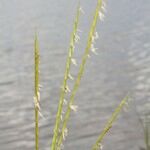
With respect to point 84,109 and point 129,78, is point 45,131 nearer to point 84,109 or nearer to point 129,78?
point 84,109

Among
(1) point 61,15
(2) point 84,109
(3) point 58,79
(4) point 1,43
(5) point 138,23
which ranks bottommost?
(1) point 61,15

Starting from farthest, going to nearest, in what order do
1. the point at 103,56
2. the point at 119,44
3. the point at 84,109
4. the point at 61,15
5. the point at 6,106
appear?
the point at 61,15 < the point at 119,44 < the point at 103,56 < the point at 6,106 < the point at 84,109

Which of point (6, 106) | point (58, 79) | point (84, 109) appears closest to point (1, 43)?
point (58, 79)

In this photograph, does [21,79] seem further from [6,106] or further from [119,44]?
[119,44]

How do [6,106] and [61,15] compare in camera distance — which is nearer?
[6,106]

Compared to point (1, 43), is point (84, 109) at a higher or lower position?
higher

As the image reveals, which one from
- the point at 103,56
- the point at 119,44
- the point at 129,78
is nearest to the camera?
the point at 129,78

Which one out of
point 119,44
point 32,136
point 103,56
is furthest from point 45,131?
point 119,44
